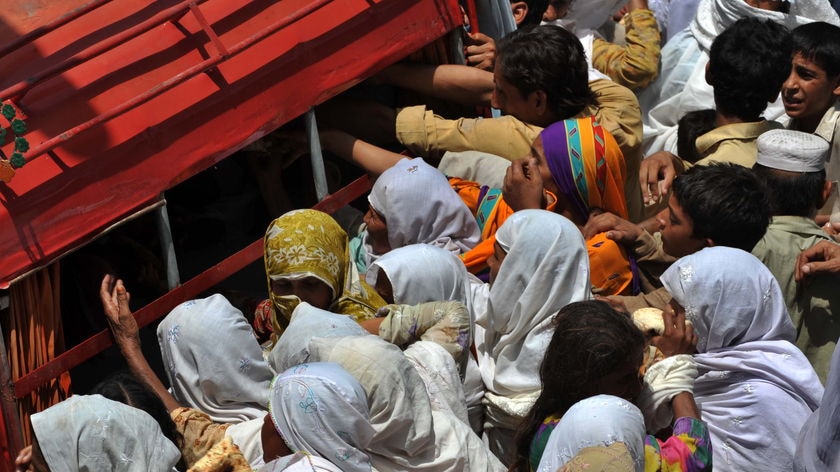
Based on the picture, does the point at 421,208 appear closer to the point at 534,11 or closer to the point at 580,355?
the point at 580,355

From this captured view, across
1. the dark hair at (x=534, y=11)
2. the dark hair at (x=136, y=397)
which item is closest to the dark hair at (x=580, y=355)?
the dark hair at (x=136, y=397)

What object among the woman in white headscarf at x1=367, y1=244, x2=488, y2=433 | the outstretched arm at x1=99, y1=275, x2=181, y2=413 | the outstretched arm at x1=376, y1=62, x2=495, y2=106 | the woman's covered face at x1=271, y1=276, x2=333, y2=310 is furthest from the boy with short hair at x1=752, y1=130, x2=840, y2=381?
the outstretched arm at x1=99, y1=275, x2=181, y2=413

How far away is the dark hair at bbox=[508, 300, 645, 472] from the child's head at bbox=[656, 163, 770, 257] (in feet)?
2.78

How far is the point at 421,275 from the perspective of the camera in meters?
3.89

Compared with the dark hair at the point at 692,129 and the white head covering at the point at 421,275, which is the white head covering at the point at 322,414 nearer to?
the white head covering at the point at 421,275

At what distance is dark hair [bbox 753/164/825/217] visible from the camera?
4.20 metres

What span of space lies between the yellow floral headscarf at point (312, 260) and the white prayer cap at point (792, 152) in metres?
1.47

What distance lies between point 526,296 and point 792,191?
1.17 meters

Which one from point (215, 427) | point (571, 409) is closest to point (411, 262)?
point (215, 427)

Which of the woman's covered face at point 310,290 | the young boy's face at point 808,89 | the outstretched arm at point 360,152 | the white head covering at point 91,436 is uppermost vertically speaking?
the white head covering at point 91,436

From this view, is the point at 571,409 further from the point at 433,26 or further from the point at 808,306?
the point at 433,26

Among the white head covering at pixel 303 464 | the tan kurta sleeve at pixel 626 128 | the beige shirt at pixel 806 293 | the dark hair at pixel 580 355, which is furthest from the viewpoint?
the tan kurta sleeve at pixel 626 128

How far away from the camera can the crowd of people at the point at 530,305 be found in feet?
9.75

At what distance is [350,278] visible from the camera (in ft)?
13.3
